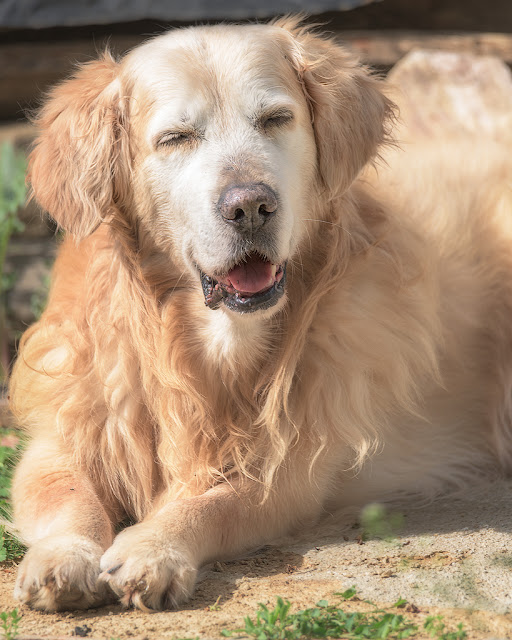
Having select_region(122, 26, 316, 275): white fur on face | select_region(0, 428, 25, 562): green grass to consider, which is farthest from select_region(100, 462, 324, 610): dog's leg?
select_region(122, 26, 316, 275): white fur on face

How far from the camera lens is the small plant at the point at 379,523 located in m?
3.26

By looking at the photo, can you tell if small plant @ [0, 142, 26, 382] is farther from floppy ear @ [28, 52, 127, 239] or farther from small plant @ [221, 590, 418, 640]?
small plant @ [221, 590, 418, 640]

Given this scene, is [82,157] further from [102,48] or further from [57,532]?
[102,48]

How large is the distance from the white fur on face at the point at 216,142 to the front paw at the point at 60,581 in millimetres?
1095

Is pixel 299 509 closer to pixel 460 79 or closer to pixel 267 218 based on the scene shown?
pixel 267 218

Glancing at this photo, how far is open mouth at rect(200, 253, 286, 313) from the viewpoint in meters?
3.12

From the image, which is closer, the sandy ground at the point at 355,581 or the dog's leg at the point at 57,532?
the sandy ground at the point at 355,581

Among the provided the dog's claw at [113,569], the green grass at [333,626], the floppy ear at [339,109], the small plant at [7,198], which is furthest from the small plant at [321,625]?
the small plant at [7,198]

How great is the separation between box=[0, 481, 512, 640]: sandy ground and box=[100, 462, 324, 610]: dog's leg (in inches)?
2.3

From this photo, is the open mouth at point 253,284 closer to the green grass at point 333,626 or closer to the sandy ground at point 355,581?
the sandy ground at point 355,581

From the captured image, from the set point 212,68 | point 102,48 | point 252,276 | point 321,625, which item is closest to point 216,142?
point 212,68

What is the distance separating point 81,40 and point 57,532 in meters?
4.89

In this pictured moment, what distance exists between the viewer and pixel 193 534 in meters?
2.97

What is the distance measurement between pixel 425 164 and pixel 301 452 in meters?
2.16
